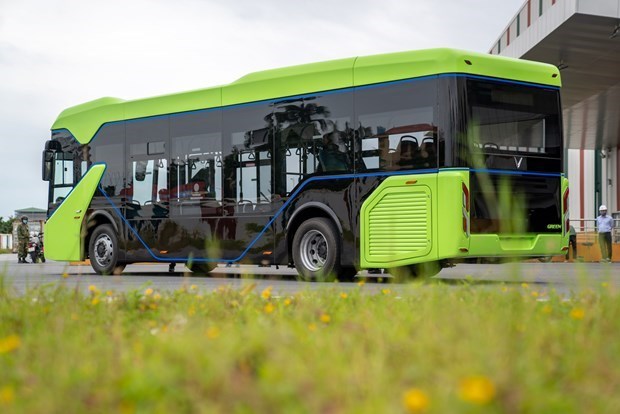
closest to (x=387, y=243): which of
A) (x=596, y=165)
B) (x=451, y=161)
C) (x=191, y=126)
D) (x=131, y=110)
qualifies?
(x=451, y=161)

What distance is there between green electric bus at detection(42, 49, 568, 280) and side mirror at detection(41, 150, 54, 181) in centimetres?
226

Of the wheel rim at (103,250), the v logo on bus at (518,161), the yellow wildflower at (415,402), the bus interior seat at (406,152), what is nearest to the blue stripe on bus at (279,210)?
the bus interior seat at (406,152)

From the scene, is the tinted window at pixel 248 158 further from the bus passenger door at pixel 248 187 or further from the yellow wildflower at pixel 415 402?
the yellow wildflower at pixel 415 402

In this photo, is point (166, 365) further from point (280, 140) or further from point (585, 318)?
point (280, 140)

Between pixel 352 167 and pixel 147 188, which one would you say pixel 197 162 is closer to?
pixel 147 188

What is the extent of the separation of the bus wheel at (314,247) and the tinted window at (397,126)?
44.6 inches

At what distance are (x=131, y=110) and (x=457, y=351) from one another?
14.9 metres

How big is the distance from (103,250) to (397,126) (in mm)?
7444

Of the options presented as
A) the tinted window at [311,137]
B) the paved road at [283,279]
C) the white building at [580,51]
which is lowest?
the paved road at [283,279]

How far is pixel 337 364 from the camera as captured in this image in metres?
3.96

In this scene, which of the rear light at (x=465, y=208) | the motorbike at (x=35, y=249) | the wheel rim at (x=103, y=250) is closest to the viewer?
the rear light at (x=465, y=208)

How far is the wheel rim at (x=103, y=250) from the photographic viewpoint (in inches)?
730

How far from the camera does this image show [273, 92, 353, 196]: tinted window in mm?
14430

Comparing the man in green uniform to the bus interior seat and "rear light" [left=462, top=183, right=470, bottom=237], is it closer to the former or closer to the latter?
the bus interior seat
